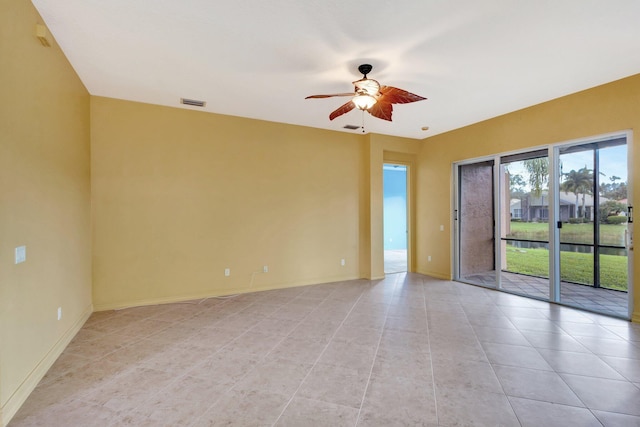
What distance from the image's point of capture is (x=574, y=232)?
4.11 metres

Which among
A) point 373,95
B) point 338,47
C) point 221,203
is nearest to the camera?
point 338,47

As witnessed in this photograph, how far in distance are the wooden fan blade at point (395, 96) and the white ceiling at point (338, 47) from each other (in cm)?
35

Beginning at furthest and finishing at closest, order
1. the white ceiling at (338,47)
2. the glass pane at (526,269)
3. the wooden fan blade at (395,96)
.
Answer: the glass pane at (526,269) → the wooden fan blade at (395,96) → the white ceiling at (338,47)

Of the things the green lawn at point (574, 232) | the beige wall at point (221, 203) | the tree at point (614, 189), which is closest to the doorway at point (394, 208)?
the beige wall at point (221, 203)

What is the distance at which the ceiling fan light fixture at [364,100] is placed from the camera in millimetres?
2925

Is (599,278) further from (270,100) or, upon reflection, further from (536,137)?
(270,100)

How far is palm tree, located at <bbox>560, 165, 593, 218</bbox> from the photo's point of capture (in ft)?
13.0

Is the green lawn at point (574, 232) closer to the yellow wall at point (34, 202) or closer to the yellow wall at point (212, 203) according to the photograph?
the yellow wall at point (212, 203)

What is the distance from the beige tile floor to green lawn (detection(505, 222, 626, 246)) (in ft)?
3.38

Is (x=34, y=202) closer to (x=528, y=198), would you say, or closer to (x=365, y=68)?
(x=365, y=68)

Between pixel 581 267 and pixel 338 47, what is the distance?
4657 millimetres

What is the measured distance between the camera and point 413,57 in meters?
2.94

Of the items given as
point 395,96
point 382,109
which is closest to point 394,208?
point 382,109

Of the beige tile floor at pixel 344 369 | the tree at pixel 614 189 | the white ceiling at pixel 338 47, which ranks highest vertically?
the white ceiling at pixel 338 47
